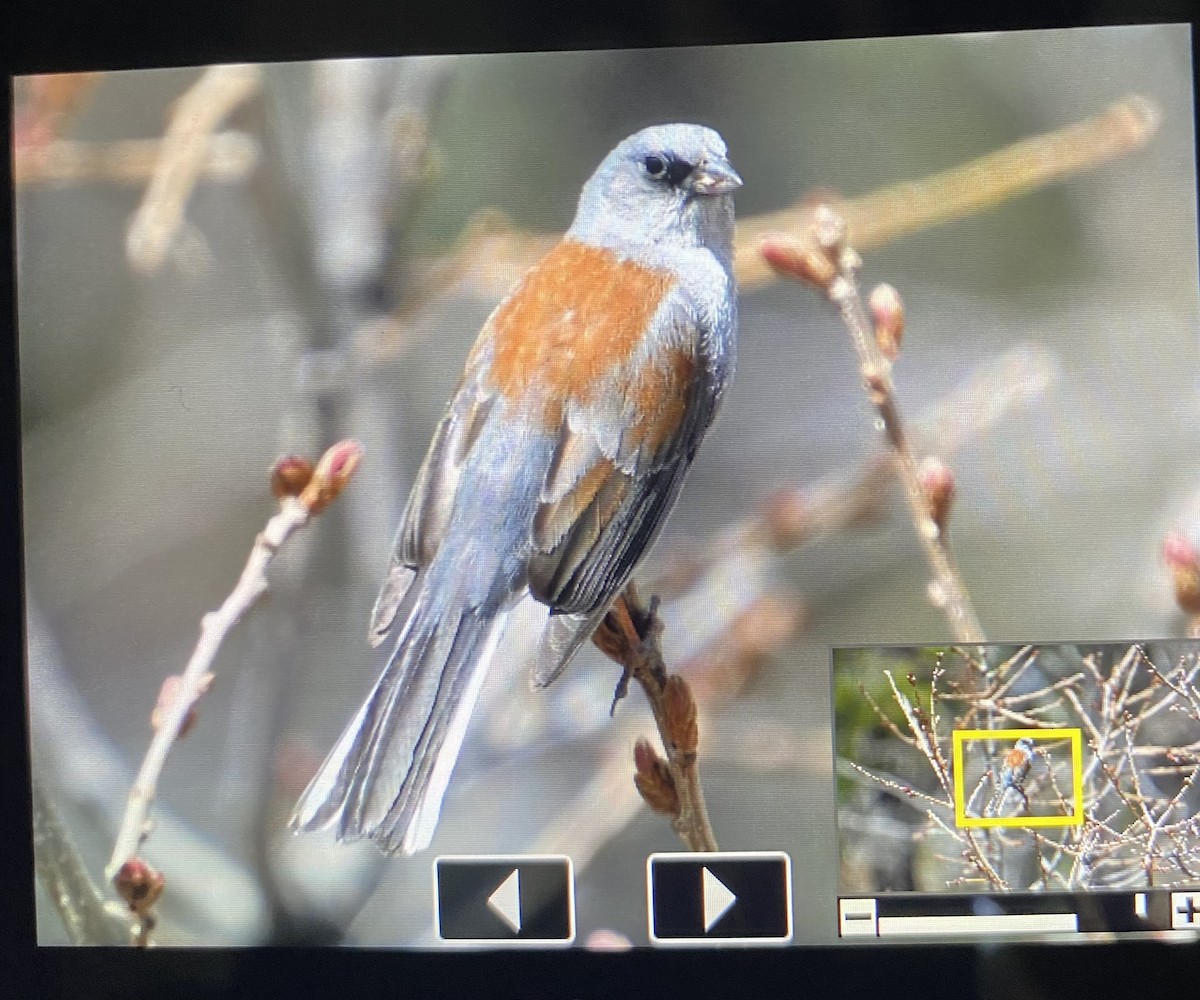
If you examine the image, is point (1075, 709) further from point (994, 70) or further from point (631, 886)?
point (994, 70)

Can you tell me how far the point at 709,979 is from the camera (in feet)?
3.32

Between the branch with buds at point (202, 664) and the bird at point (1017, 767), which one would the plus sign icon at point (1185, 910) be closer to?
the bird at point (1017, 767)

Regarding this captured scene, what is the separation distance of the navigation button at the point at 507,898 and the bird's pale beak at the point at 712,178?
61cm

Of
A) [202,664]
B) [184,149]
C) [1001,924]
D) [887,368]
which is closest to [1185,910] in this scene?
[1001,924]

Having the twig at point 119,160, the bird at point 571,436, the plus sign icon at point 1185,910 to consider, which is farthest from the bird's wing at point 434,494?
the plus sign icon at point 1185,910

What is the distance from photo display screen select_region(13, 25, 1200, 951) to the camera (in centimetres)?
98

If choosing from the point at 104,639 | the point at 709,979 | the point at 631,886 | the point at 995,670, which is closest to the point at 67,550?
the point at 104,639

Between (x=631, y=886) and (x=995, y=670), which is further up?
(x=995, y=670)

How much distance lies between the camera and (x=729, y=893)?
1.00 meters

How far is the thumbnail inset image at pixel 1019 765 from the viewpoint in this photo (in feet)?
3.22

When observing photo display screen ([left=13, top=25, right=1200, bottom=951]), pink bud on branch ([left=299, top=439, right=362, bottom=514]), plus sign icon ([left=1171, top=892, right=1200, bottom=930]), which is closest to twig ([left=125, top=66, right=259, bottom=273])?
photo display screen ([left=13, top=25, right=1200, bottom=951])

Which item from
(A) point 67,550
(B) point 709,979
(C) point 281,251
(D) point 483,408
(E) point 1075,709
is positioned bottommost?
(B) point 709,979

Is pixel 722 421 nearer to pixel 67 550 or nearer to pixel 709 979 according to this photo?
pixel 709 979

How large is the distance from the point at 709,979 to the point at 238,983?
0.44m
